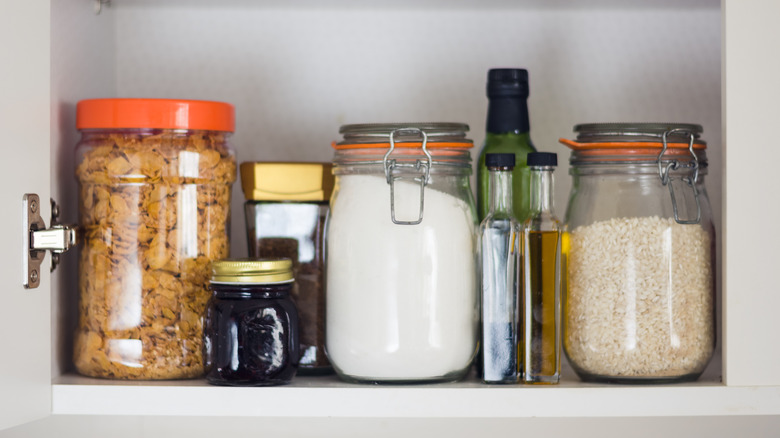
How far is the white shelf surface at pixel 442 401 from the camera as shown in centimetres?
63

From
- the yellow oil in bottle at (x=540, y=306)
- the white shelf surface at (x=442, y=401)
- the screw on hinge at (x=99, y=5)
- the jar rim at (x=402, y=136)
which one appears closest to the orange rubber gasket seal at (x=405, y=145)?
the jar rim at (x=402, y=136)

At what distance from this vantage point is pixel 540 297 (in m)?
0.65

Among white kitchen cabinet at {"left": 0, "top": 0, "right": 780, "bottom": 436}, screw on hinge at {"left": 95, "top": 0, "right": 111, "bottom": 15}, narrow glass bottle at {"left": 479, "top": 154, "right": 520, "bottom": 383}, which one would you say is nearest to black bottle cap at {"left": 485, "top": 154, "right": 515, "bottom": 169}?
narrow glass bottle at {"left": 479, "top": 154, "right": 520, "bottom": 383}

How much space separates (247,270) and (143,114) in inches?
6.5

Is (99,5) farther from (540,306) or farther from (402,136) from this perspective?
(540,306)

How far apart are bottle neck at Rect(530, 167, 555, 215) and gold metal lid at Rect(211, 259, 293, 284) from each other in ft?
0.74

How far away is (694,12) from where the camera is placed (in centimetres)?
89

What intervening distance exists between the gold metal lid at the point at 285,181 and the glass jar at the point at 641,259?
0.77 ft

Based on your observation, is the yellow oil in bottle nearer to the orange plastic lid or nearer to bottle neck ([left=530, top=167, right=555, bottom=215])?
bottle neck ([left=530, top=167, right=555, bottom=215])

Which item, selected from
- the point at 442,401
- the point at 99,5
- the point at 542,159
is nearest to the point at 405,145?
the point at 542,159

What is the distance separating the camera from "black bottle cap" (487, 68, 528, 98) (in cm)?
71

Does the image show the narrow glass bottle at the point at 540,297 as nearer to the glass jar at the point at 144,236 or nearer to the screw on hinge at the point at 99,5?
the glass jar at the point at 144,236
